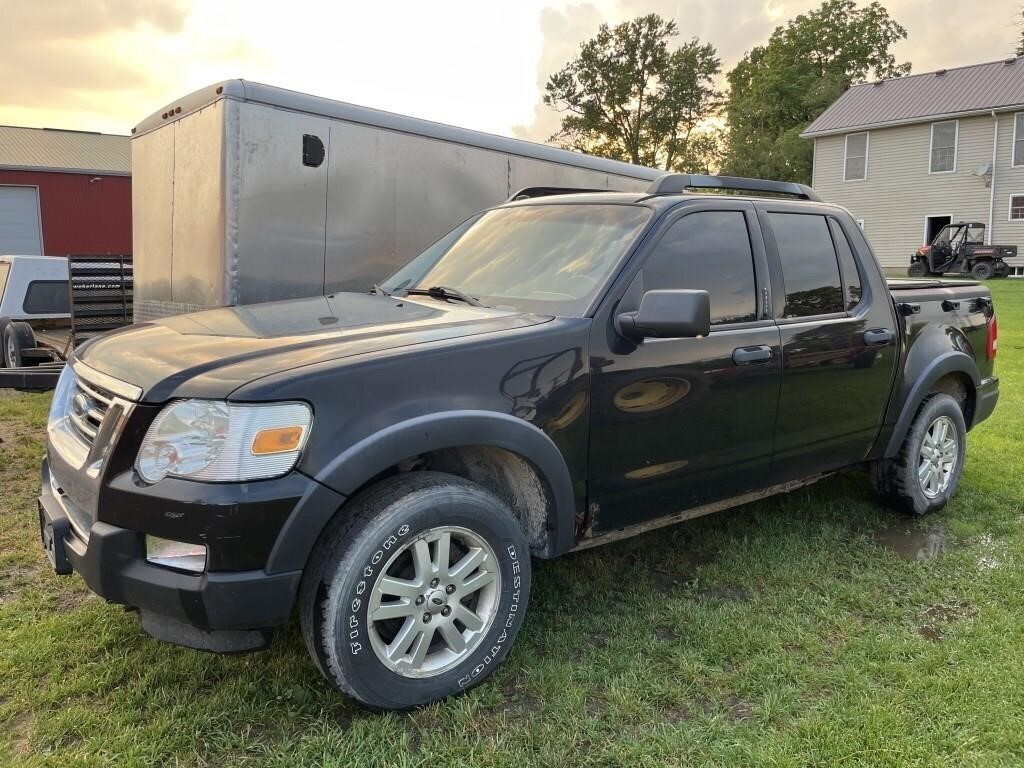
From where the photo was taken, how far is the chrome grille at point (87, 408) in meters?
2.69

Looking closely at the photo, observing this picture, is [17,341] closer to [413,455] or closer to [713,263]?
[413,455]

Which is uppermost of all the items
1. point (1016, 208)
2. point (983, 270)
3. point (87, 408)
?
point (1016, 208)

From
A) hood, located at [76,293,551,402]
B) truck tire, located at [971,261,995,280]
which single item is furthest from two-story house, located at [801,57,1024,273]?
hood, located at [76,293,551,402]

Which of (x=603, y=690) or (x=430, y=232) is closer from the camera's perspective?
(x=603, y=690)

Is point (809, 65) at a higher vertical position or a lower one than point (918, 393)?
higher

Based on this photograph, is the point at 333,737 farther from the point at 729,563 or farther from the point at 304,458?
the point at 729,563

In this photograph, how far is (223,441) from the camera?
2371 millimetres

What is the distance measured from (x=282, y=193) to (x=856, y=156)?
107 feet

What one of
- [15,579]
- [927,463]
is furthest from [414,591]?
[927,463]

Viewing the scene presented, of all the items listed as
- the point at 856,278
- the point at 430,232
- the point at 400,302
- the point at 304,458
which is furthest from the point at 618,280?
the point at 430,232

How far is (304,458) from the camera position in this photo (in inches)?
95.3

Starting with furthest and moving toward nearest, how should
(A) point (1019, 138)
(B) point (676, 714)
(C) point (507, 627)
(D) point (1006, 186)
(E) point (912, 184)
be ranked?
(E) point (912, 184) < (D) point (1006, 186) < (A) point (1019, 138) < (C) point (507, 627) < (B) point (676, 714)

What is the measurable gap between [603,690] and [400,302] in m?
1.83

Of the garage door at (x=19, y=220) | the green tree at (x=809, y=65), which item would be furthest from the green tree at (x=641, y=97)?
the garage door at (x=19, y=220)
